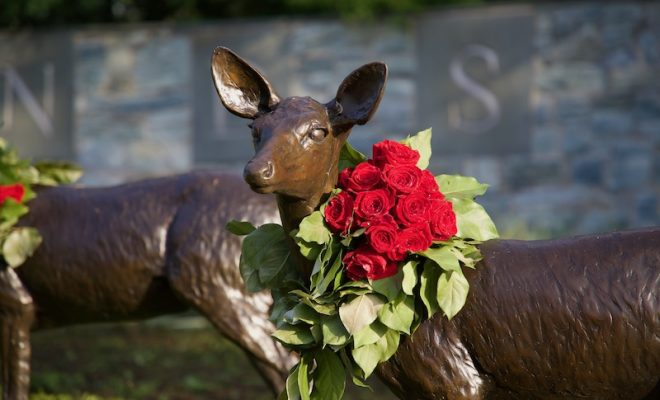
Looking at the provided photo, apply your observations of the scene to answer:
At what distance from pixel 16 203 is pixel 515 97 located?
4.53m

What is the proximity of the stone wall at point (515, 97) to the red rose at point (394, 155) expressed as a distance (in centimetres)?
423

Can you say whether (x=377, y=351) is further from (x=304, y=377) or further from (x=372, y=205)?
(x=372, y=205)

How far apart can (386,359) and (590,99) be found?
5333 millimetres

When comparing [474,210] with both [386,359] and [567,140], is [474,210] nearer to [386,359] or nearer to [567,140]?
[386,359]

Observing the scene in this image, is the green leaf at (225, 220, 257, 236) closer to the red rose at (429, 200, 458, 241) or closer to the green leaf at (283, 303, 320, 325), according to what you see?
the green leaf at (283, 303, 320, 325)


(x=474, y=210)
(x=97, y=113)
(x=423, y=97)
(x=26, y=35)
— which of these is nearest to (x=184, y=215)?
(x=474, y=210)

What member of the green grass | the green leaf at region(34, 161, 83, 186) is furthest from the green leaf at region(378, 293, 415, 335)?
the green grass

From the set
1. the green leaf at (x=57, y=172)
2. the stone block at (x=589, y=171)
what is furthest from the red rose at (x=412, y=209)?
the stone block at (x=589, y=171)

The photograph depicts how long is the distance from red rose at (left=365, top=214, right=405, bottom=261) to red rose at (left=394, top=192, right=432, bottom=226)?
0.11ft

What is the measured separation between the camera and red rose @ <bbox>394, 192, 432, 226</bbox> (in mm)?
2721

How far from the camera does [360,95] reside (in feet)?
9.16

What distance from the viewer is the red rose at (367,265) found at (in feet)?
8.87

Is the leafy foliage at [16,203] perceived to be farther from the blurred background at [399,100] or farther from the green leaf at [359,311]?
the blurred background at [399,100]

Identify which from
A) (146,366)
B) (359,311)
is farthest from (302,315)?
(146,366)
